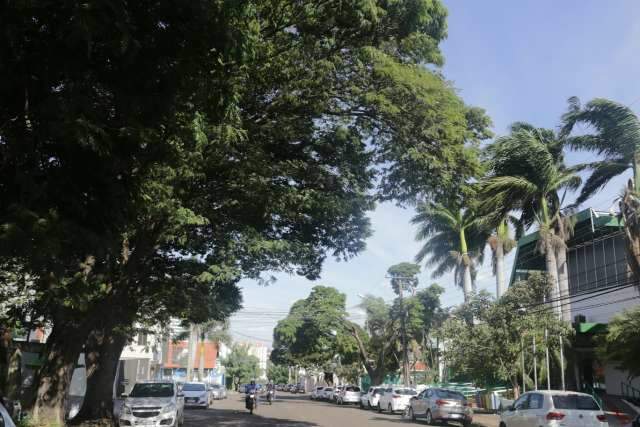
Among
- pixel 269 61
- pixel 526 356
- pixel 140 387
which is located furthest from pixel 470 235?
pixel 269 61

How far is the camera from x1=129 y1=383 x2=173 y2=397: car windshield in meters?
20.1

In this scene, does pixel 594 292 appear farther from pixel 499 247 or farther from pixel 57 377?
pixel 57 377

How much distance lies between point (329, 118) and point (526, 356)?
15640mm

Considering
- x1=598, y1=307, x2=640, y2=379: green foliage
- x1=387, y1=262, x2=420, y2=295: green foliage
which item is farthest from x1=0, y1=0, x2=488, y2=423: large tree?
x1=387, y1=262, x2=420, y2=295: green foliage

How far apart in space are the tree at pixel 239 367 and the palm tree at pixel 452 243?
6994 cm

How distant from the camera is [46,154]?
7965mm

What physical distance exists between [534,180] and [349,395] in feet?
89.6

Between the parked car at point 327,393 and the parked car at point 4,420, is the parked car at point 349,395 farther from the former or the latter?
the parked car at point 4,420

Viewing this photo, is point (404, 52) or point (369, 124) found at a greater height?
point (404, 52)

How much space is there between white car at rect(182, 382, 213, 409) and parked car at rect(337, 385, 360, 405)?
51.4 ft

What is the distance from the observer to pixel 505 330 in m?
24.5

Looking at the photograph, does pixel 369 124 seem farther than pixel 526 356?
No

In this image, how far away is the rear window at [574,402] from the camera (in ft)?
50.3

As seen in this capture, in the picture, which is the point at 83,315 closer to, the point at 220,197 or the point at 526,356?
the point at 220,197
